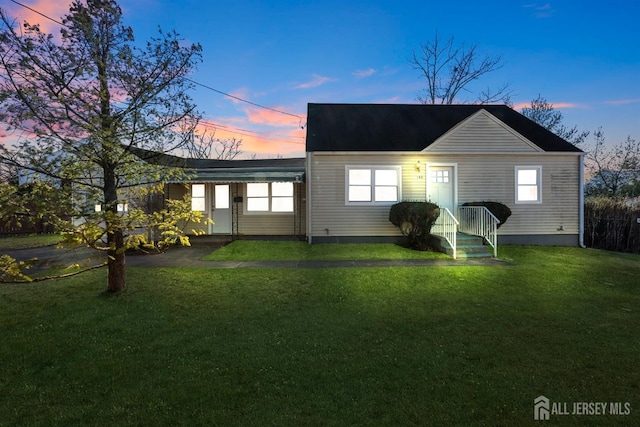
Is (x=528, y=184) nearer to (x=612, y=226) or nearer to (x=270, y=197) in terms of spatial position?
(x=612, y=226)

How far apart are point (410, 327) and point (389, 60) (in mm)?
20578

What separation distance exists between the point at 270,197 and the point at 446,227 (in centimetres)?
716

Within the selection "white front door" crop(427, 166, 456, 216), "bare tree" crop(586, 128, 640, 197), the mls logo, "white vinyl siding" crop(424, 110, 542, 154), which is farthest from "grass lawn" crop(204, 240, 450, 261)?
"bare tree" crop(586, 128, 640, 197)

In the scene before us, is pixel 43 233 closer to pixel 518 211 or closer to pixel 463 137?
pixel 463 137

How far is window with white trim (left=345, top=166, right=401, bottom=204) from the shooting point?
41.9ft

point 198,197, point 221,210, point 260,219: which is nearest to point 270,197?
point 260,219

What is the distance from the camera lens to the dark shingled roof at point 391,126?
12992 mm

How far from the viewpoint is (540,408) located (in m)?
2.80

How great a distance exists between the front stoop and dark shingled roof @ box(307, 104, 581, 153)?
3.92 m

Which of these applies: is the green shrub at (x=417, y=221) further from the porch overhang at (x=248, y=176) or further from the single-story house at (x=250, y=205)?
the single-story house at (x=250, y=205)

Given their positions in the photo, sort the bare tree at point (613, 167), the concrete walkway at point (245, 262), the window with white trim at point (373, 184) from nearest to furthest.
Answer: the concrete walkway at point (245, 262) < the window with white trim at point (373, 184) < the bare tree at point (613, 167)

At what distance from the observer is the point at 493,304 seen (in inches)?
230

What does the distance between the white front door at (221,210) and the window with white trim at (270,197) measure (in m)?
0.95

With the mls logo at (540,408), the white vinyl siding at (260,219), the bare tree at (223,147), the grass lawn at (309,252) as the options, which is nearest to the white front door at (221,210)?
the white vinyl siding at (260,219)
